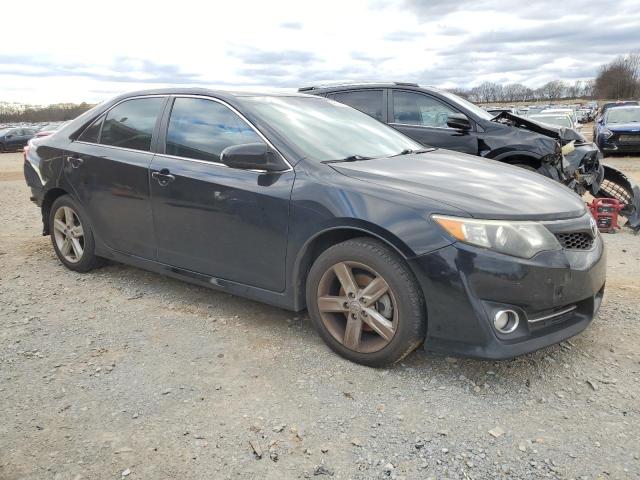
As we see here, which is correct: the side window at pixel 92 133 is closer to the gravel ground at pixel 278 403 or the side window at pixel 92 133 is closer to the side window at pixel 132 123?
the side window at pixel 132 123

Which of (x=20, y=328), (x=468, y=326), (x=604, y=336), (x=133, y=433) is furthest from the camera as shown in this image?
(x=20, y=328)

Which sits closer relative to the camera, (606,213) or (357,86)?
(606,213)

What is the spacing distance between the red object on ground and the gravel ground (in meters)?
2.66

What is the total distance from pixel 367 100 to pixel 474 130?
1475mm

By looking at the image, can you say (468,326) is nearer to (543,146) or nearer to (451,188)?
(451,188)

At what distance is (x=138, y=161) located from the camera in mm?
4109

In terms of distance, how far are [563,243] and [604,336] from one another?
1.00 metres

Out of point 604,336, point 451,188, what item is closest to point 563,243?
point 451,188

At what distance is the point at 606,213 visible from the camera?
21.3ft

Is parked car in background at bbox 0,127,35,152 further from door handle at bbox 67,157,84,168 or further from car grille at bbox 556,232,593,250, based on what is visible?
car grille at bbox 556,232,593,250

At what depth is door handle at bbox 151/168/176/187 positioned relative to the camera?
152 inches

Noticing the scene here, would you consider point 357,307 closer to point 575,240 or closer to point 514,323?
point 514,323

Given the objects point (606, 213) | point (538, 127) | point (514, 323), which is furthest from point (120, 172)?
point (606, 213)

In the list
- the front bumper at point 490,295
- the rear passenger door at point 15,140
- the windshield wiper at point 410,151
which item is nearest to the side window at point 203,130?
the windshield wiper at point 410,151
